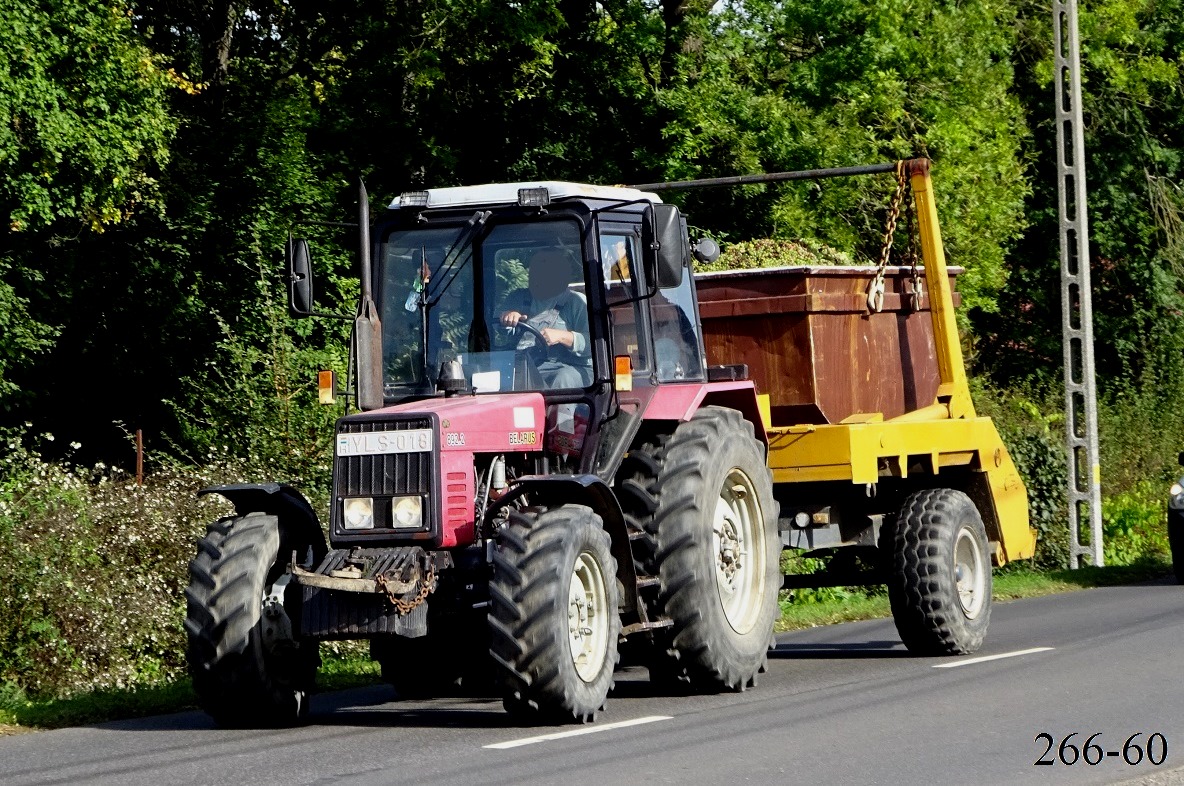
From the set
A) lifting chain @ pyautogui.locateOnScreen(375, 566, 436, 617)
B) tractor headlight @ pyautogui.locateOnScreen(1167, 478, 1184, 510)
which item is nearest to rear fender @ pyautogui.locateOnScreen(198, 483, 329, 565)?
lifting chain @ pyautogui.locateOnScreen(375, 566, 436, 617)

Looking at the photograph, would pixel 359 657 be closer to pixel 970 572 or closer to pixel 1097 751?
pixel 970 572

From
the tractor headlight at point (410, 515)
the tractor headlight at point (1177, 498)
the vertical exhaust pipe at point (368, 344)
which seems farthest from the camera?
the tractor headlight at point (1177, 498)

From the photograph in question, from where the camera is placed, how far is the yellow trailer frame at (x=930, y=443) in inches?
502

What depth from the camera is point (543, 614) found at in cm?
911

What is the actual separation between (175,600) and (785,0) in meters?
15.1

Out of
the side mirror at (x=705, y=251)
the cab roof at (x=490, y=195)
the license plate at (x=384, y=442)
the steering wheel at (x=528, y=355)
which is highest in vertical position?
the cab roof at (x=490, y=195)

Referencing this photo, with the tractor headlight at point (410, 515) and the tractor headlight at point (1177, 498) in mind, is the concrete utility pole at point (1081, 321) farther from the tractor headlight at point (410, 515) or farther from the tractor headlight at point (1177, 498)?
the tractor headlight at point (410, 515)

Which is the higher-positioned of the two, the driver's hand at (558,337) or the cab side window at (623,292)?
the cab side window at (623,292)

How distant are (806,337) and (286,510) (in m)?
4.58

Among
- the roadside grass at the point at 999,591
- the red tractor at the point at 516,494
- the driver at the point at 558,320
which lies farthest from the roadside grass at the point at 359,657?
the driver at the point at 558,320

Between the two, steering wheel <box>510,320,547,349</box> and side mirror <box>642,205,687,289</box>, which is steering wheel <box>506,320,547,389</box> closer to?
steering wheel <box>510,320,547,349</box>

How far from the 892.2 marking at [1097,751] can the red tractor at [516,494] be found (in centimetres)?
232

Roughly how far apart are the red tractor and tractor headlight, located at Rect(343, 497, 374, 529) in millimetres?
12

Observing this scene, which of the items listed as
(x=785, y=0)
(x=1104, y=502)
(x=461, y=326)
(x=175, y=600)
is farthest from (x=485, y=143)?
(x=461, y=326)
